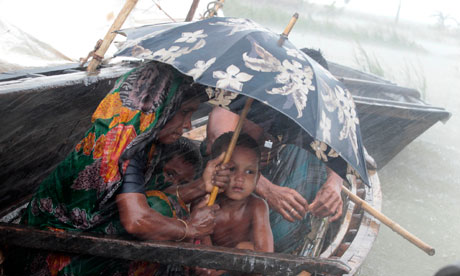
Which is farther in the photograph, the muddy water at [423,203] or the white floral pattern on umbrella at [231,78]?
the muddy water at [423,203]

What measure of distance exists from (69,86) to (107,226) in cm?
140

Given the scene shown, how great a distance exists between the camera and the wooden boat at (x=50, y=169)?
1.65m

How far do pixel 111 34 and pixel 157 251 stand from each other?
5.59 feet

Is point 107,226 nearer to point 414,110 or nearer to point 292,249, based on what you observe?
point 292,249

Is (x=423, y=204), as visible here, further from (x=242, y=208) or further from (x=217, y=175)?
(x=217, y=175)

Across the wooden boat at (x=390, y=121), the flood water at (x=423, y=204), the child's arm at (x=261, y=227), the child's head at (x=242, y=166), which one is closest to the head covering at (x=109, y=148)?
the child's head at (x=242, y=166)

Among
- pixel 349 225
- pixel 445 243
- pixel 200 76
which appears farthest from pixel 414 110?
pixel 200 76

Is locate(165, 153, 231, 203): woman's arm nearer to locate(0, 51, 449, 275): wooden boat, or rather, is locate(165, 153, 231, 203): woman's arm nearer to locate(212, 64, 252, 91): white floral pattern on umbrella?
locate(0, 51, 449, 275): wooden boat

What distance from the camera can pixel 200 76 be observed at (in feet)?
5.00

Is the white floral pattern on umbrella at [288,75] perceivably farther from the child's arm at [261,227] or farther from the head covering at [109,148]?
the child's arm at [261,227]

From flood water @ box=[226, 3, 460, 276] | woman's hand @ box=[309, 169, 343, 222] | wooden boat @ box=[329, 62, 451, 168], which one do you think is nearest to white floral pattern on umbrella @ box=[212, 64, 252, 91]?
flood water @ box=[226, 3, 460, 276]

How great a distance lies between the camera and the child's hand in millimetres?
1970

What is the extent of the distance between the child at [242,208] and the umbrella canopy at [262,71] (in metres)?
0.57

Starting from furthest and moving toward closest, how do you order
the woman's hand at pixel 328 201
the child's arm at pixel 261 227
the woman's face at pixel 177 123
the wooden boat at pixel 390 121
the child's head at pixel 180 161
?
the wooden boat at pixel 390 121
the woman's hand at pixel 328 201
the child's arm at pixel 261 227
the child's head at pixel 180 161
the woman's face at pixel 177 123
